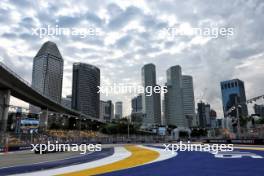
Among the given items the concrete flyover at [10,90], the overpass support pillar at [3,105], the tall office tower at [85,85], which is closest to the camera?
the concrete flyover at [10,90]

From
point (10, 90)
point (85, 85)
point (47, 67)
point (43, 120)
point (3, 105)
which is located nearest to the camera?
point (3, 105)

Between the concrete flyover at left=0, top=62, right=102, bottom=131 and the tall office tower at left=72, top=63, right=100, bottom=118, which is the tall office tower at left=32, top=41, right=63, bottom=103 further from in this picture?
the concrete flyover at left=0, top=62, right=102, bottom=131

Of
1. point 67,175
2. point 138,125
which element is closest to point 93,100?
point 138,125

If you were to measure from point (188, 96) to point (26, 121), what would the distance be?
151 m

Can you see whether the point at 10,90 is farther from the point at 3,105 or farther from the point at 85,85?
the point at 85,85

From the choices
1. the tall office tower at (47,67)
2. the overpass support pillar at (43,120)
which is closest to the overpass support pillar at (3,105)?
the overpass support pillar at (43,120)

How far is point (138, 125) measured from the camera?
Answer: 429 ft

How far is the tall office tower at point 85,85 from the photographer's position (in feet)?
378

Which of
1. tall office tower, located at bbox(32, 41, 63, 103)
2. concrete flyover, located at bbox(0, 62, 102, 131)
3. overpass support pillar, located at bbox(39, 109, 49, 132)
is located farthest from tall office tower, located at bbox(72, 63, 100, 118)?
concrete flyover, located at bbox(0, 62, 102, 131)

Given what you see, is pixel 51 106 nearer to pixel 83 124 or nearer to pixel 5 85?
pixel 5 85

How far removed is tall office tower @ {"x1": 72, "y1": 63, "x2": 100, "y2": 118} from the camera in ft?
378

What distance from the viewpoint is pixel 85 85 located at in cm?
12412

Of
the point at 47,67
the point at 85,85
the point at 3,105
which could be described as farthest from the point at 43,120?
the point at 85,85

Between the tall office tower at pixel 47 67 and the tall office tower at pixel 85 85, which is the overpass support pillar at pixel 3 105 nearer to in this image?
the tall office tower at pixel 47 67
